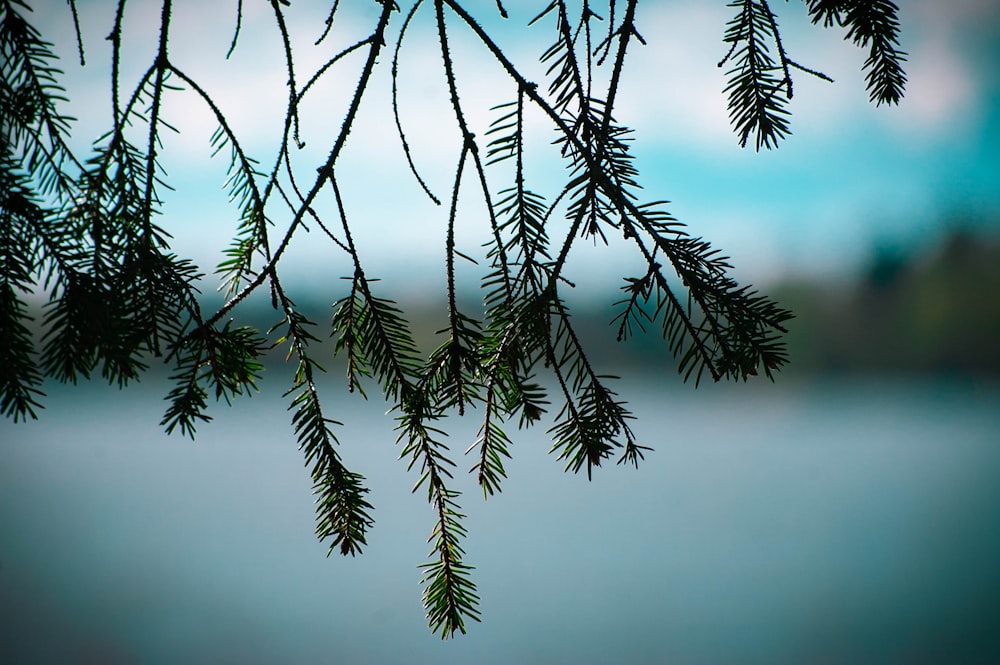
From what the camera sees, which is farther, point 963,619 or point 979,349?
point 979,349

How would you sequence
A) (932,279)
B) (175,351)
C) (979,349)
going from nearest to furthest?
(175,351) → (932,279) → (979,349)

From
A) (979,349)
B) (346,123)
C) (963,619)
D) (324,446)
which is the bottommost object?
(324,446)

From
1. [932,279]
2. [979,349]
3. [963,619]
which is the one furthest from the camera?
[979,349]

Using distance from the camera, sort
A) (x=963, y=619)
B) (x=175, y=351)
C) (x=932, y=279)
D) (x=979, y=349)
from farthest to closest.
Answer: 1. (x=979, y=349)
2. (x=932, y=279)
3. (x=963, y=619)
4. (x=175, y=351)

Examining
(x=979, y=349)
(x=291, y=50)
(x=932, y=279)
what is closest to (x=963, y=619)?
(x=932, y=279)

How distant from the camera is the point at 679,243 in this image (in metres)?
0.32

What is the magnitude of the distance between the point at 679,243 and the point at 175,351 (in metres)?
0.24

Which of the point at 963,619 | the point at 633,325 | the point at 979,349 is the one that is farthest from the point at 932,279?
the point at 633,325

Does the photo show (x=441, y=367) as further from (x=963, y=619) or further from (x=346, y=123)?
(x=963, y=619)

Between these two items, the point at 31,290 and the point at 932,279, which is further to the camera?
the point at 932,279

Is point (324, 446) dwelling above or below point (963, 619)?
below

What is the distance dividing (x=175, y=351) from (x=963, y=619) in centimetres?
275

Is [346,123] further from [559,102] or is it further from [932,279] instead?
[932,279]

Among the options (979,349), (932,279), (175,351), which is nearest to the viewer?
(175,351)
